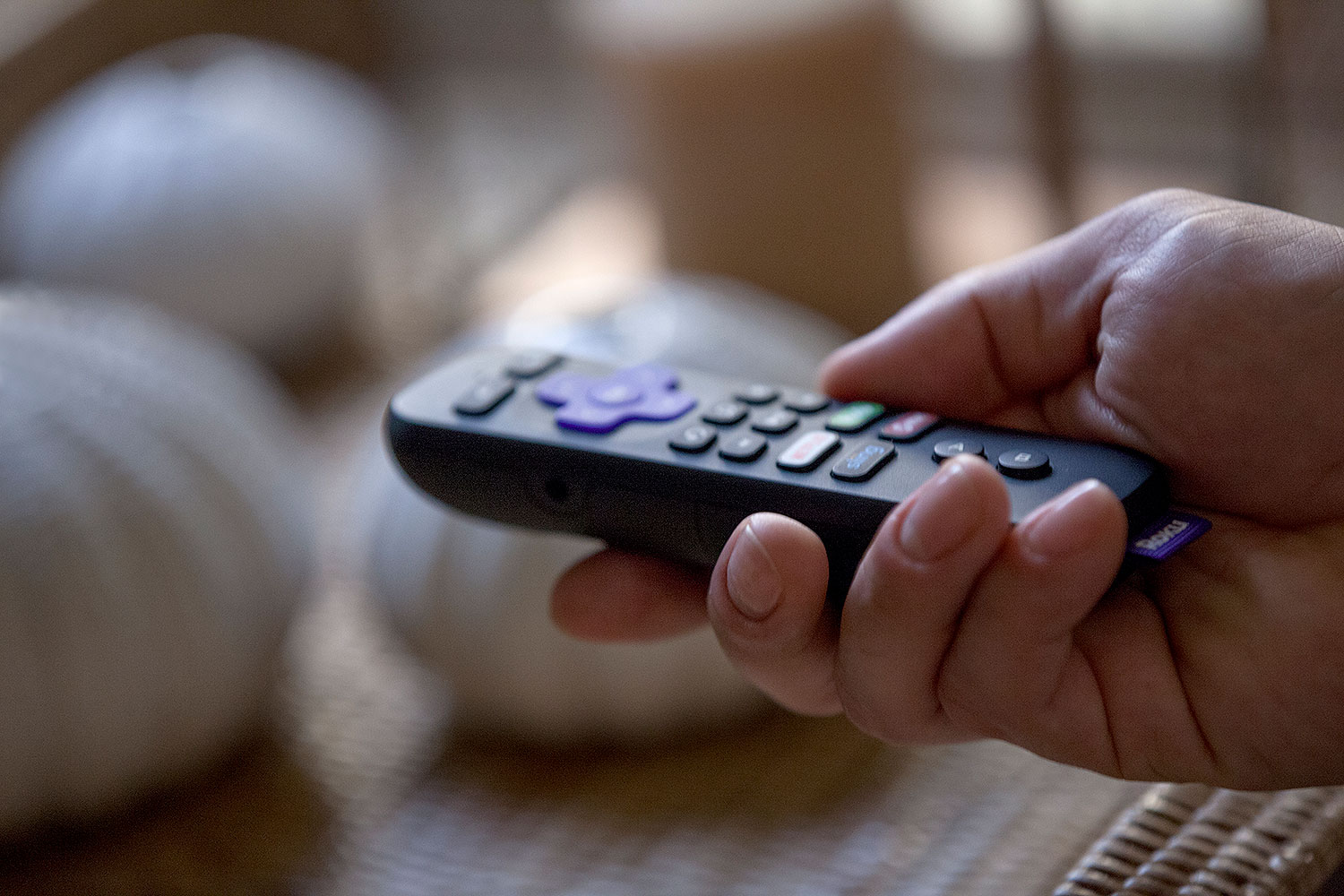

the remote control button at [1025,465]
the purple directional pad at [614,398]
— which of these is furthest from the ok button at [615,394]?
the remote control button at [1025,465]

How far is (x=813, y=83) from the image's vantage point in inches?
35.5

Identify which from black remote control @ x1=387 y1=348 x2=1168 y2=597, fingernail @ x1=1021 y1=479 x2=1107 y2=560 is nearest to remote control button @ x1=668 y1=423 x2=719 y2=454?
black remote control @ x1=387 y1=348 x2=1168 y2=597

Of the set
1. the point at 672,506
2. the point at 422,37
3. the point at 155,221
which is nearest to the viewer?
the point at 672,506

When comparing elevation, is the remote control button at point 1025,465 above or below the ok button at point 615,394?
below

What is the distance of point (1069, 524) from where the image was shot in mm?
288

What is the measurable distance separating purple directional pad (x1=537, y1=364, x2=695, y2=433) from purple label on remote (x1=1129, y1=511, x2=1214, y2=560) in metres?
0.14

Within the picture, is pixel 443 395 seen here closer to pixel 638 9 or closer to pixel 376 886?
pixel 376 886

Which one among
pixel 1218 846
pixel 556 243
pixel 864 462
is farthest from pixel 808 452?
pixel 556 243

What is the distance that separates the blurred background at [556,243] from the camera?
49cm

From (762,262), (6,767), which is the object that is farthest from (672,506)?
(762,262)

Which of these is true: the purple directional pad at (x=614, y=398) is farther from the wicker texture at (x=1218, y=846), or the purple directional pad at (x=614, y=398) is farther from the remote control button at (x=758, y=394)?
the wicker texture at (x=1218, y=846)

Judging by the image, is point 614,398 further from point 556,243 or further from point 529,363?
point 556,243

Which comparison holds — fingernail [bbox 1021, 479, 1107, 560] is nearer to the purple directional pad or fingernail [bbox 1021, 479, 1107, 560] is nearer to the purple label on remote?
the purple label on remote

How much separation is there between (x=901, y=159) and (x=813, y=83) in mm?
89
